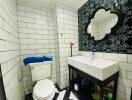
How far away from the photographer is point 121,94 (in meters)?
1.15

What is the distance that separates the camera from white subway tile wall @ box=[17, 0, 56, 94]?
5.28 ft

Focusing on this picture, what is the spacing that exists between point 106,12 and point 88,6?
1.72ft

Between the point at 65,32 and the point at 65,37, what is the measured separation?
126 millimetres

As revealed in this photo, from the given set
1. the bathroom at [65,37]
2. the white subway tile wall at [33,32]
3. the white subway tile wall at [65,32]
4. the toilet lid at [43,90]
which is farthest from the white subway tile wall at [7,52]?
the white subway tile wall at [65,32]

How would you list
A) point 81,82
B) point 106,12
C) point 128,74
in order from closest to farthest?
point 128,74 → point 106,12 → point 81,82

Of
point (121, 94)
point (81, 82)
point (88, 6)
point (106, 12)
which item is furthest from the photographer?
point (81, 82)

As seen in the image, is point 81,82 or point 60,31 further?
point 81,82

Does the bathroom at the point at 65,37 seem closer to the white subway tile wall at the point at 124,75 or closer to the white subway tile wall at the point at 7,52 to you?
the white subway tile wall at the point at 124,75

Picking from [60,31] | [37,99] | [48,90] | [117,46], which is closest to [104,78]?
[117,46]

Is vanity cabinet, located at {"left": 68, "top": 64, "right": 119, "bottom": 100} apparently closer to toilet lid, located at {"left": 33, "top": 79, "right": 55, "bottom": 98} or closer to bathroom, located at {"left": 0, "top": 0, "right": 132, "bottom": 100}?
bathroom, located at {"left": 0, "top": 0, "right": 132, "bottom": 100}

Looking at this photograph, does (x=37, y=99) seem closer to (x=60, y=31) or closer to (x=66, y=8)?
(x=60, y=31)

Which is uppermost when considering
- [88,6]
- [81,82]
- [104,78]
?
[88,6]

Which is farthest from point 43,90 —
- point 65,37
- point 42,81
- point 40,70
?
point 65,37

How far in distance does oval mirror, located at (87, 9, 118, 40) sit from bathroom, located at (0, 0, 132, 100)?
19mm
